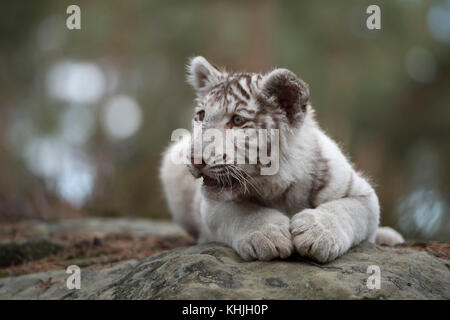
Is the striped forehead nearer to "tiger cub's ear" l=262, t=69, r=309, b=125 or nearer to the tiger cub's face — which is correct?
the tiger cub's face

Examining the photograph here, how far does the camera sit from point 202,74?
4391 mm

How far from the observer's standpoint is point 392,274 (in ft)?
10.4

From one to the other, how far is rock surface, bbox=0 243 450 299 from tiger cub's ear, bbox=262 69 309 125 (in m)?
1.22

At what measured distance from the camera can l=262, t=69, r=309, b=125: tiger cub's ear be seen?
3604mm

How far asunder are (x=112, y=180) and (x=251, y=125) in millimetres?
6112

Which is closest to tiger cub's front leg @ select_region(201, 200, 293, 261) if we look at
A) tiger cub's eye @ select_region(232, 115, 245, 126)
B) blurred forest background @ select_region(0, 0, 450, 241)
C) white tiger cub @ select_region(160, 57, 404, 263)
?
white tiger cub @ select_region(160, 57, 404, 263)

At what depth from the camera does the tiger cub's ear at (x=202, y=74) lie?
4.25m

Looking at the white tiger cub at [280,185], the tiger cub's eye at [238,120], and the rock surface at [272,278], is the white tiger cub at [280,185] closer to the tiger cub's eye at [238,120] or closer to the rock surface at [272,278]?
the tiger cub's eye at [238,120]

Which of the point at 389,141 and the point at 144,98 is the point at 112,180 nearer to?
the point at 144,98

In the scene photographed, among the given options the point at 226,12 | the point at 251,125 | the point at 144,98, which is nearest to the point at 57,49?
the point at 144,98

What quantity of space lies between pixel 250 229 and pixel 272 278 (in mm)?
559

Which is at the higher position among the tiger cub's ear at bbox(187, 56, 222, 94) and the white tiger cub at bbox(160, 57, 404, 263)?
the tiger cub's ear at bbox(187, 56, 222, 94)

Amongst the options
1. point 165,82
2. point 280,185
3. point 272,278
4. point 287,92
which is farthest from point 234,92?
point 165,82

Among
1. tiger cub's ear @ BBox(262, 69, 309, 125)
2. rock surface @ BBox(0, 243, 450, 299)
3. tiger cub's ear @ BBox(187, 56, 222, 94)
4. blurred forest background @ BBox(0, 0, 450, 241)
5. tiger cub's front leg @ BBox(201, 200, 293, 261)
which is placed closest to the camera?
rock surface @ BBox(0, 243, 450, 299)
